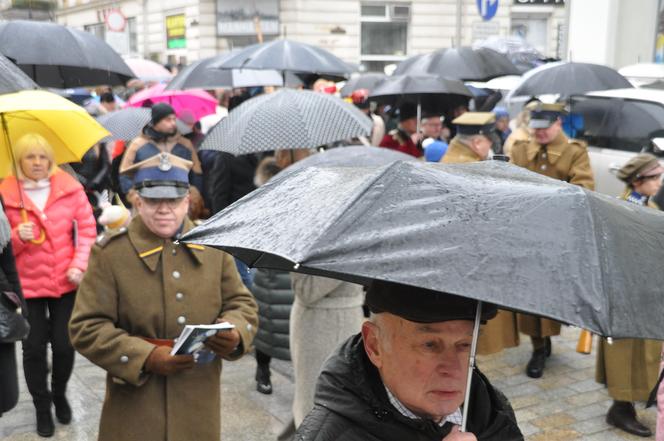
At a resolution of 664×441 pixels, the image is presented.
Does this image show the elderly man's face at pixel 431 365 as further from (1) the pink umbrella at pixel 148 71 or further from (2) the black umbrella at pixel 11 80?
(1) the pink umbrella at pixel 148 71

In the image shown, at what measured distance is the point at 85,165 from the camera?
321 inches

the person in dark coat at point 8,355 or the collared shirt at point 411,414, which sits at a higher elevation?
the collared shirt at point 411,414

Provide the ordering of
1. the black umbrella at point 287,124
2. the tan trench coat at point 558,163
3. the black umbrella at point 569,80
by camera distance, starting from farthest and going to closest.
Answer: the black umbrella at point 569,80, the tan trench coat at point 558,163, the black umbrella at point 287,124

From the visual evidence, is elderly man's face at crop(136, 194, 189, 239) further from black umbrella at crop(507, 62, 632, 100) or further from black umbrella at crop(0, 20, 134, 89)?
black umbrella at crop(507, 62, 632, 100)

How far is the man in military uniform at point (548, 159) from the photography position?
6445mm

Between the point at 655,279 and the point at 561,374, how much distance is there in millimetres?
4951

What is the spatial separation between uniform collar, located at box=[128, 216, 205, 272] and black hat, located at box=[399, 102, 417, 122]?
18.3ft

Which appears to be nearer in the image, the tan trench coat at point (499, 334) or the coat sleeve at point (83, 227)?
the coat sleeve at point (83, 227)

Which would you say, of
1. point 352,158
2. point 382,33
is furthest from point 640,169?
point 382,33

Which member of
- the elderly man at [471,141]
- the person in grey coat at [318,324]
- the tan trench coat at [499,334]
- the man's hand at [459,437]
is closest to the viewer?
the man's hand at [459,437]

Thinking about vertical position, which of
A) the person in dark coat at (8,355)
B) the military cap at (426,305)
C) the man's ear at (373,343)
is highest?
the military cap at (426,305)

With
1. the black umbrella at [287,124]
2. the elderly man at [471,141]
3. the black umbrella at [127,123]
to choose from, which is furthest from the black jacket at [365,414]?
the black umbrella at [127,123]

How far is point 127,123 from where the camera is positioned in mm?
8547

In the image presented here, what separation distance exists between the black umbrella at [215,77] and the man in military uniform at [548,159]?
173 inches
